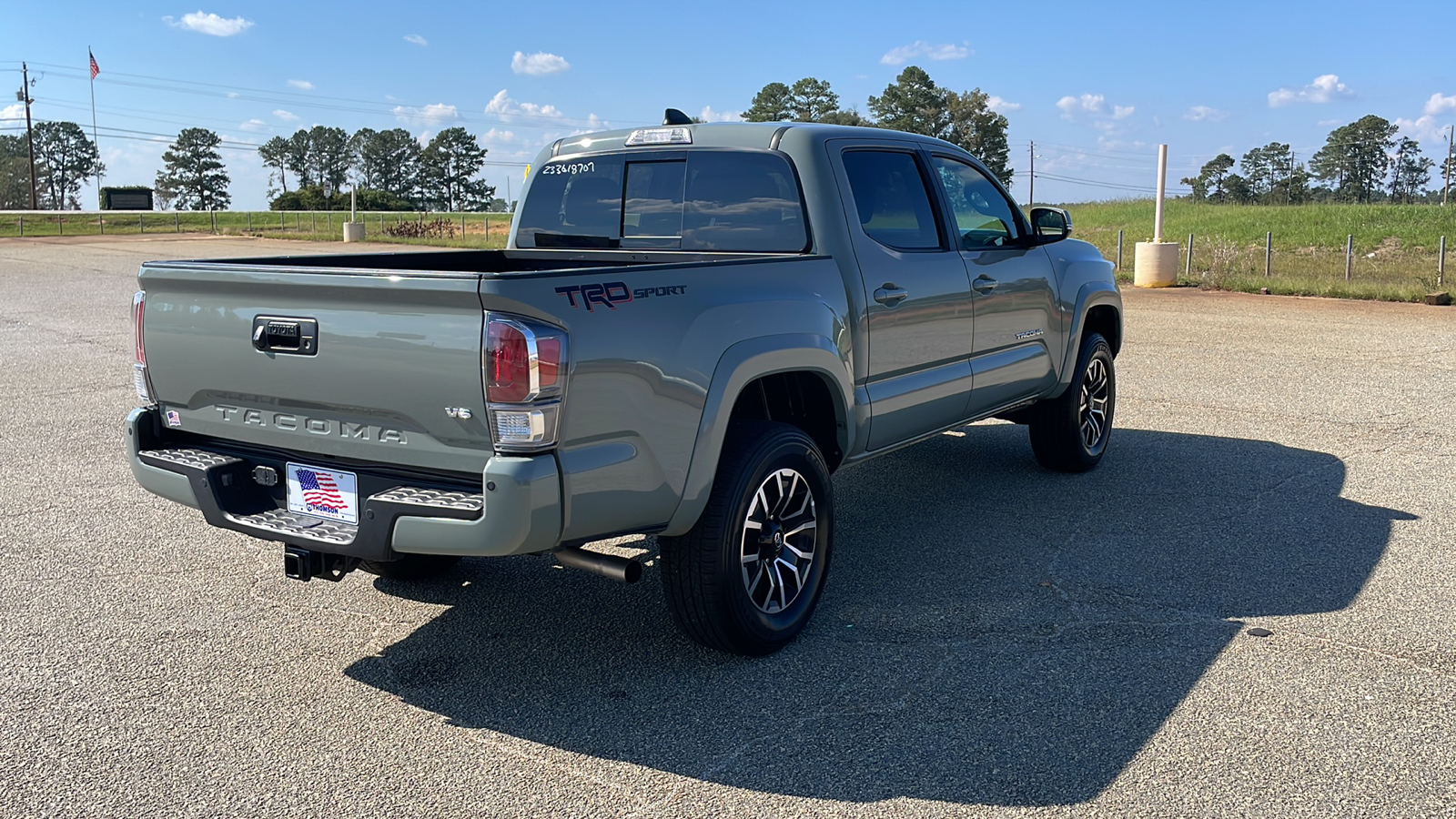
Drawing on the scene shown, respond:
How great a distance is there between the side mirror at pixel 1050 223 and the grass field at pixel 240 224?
38502mm

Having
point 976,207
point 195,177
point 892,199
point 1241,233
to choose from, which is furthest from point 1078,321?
point 195,177

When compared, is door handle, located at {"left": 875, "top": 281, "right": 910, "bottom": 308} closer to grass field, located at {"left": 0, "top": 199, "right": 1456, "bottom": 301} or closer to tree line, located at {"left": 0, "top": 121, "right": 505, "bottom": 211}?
grass field, located at {"left": 0, "top": 199, "right": 1456, "bottom": 301}

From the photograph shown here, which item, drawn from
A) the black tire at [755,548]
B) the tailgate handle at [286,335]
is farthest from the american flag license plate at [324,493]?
the black tire at [755,548]

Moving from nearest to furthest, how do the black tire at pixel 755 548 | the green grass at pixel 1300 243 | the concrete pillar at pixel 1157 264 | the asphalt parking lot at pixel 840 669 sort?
the asphalt parking lot at pixel 840 669 → the black tire at pixel 755 548 → the green grass at pixel 1300 243 → the concrete pillar at pixel 1157 264

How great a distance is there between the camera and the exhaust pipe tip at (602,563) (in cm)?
376

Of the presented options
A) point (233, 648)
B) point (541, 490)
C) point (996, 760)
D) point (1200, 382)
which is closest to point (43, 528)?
point (233, 648)

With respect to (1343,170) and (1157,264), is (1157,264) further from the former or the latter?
(1343,170)

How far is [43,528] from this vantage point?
5.84m

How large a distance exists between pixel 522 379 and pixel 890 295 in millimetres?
2173

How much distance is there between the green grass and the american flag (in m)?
14.6

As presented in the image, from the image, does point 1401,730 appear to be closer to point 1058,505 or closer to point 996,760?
point 996,760

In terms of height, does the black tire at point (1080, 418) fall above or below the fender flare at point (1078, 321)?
below

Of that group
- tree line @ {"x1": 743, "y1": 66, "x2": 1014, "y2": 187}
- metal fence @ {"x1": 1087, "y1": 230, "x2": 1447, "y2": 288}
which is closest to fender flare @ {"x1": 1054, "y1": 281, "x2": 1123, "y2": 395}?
metal fence @ {"x1": 1087, "y1": 230, "x2": 1447, "y2": 288}

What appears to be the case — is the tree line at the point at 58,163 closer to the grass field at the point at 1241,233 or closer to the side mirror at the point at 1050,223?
the grass field at the point at 1241,233
